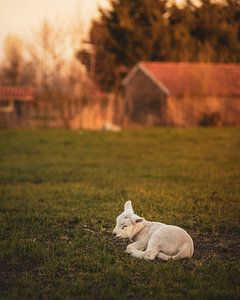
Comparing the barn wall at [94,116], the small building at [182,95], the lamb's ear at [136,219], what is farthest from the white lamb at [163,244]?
the small building at [182,95]

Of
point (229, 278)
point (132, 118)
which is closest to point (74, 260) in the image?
point (229, 278)

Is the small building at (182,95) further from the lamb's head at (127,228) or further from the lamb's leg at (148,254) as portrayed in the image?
the lamb's leg at (148,254)

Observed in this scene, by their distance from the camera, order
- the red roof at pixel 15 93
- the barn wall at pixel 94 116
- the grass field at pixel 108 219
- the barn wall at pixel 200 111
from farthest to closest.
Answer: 1. the red roof at pixel 15 93
2. the barn wall at pixel 200 111
3. the barn wall at pixel 94 116
4. the grass field at pixel 108 219

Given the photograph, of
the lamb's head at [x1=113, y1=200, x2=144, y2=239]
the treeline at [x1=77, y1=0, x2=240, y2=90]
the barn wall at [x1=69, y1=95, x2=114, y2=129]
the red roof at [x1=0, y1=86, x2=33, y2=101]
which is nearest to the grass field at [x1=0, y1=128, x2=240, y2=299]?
the lamb's head at [x1=113, y1=200, x2=144, y2=239]

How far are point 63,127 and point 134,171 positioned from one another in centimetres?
2184

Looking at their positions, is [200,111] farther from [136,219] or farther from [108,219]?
[136,219]

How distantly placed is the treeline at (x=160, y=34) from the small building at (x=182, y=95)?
198 inches

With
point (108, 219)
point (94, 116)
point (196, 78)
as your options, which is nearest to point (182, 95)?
point (196, 78)

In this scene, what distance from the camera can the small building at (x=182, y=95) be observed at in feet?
138

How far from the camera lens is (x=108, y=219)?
921 cm

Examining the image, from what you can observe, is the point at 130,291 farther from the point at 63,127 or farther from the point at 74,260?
the point at 63,127

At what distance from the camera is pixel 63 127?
3697 cm

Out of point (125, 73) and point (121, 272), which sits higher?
point (125, 73)

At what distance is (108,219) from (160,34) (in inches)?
1881
